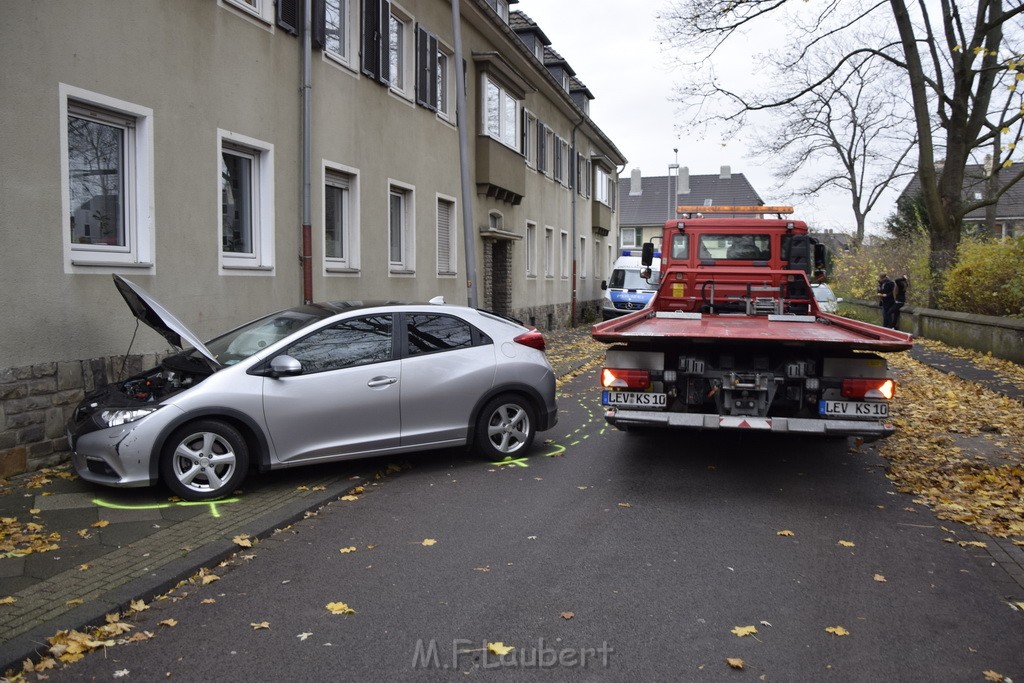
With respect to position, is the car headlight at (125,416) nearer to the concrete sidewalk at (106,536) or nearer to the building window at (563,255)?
the concrete sidewalk at (106,536)

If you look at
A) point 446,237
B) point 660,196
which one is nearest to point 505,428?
point 446,237

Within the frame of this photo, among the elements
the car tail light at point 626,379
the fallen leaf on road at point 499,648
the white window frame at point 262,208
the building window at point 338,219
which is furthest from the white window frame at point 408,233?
the fallen leaf on road at point 499,648

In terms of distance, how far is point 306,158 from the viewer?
1254 cm

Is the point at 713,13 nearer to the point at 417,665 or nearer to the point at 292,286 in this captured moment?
the point at 292,286

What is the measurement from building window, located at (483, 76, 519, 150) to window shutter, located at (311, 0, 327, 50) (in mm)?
7816

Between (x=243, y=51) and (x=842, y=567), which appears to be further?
(x=243, y=51)

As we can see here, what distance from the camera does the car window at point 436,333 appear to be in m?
8.02

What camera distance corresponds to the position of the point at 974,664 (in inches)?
160

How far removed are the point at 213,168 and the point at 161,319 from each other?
13.6 feet

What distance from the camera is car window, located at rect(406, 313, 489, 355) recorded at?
8016 mm

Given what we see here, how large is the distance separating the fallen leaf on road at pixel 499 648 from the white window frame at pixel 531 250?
22904 millimetres

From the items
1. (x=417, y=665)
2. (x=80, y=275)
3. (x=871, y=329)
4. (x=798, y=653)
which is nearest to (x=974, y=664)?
(x=798, y=653)

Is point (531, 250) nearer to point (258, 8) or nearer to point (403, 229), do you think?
point (403, 229)

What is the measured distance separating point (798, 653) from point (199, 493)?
14.8 feet
